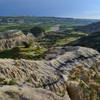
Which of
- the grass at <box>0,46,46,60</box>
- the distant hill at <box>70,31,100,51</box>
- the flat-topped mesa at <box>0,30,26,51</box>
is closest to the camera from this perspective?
the grass at <box>0,46,46,60</box>

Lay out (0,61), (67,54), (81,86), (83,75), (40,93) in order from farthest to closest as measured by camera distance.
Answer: (67,54)
(83,75)
(81,86)
(0,61)
(40,93)

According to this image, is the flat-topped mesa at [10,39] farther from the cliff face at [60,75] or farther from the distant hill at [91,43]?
the cliff face at [60,75]

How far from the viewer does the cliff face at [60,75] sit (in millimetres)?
22000

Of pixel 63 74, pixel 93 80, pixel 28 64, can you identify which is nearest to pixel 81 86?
pixel 63 74

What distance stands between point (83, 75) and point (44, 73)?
6.09 meters

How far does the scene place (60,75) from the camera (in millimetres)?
24656

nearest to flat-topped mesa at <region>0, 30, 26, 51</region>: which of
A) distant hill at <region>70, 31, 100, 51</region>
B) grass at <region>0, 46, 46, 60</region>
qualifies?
distant hill at <region>70, 31, 100, 51</region>

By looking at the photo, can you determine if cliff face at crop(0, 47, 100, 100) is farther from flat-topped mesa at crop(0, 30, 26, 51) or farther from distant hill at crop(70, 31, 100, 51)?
distant hill at crop(70, 31, 100, 51)

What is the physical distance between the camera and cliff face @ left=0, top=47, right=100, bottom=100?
22.0 metres

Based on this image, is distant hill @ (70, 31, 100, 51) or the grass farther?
distant hill @ (70, 31, 100, 51)

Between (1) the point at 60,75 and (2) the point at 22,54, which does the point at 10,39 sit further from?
(1) the point at 60,75

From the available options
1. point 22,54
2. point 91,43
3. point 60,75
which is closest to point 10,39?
point 91,43

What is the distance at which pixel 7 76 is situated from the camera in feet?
70.4

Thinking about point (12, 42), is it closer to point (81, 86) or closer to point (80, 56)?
point (80, 56)
